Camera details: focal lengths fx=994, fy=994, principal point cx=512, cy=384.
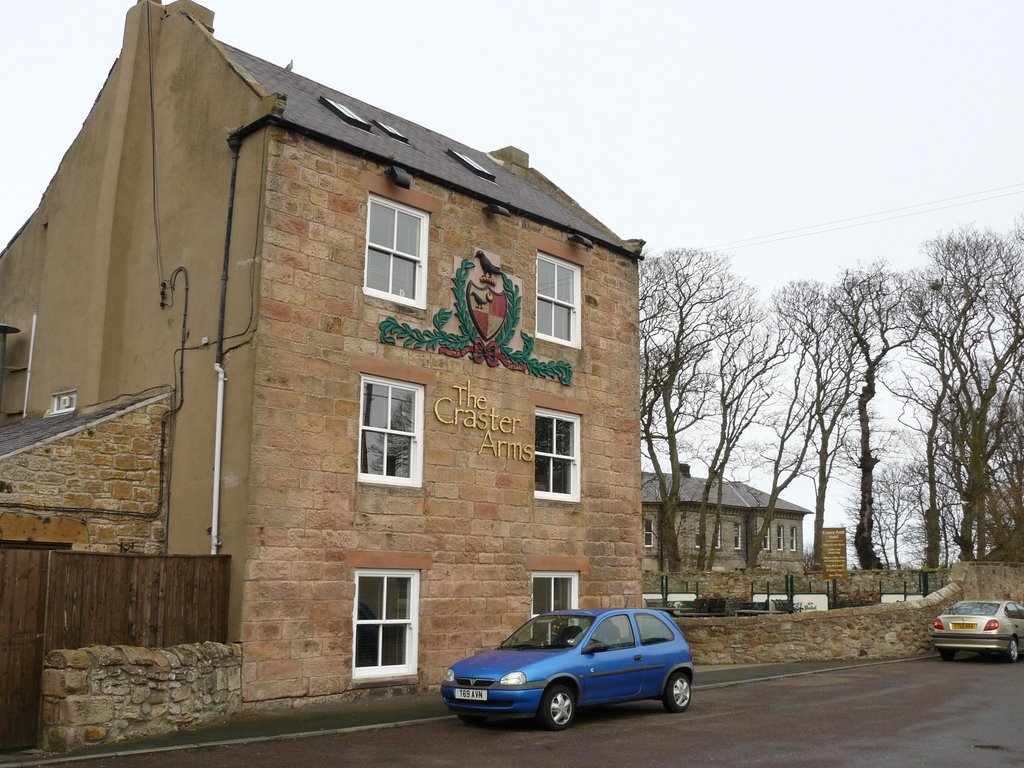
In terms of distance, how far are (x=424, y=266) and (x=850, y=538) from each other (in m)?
64.0

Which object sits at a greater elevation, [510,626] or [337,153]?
[337,153]

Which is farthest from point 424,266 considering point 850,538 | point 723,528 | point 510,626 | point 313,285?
point 850,538

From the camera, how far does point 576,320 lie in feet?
62.5

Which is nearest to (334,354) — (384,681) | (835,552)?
(384,681)

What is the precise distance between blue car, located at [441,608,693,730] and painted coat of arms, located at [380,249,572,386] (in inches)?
193

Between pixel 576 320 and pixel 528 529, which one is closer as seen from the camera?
pixel 528 529

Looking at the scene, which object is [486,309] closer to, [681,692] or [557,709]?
[681,692]

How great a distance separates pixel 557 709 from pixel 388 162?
881cm

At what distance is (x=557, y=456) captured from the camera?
18.3 meters

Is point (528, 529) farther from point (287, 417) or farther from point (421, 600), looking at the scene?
point (287, 417)

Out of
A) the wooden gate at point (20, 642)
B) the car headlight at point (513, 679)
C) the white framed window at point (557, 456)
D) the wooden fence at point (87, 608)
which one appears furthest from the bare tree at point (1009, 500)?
the wooden gate at point (20, 642)

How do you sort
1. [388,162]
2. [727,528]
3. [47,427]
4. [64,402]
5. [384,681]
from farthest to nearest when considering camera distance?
[727,528], [64,402], [388,162], [47,427], [384,681]

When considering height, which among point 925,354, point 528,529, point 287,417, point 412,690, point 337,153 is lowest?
point 412,690

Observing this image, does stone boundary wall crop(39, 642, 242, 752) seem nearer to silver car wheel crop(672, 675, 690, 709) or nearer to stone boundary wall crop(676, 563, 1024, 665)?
silver car wheel crop(672, 675, 690, 709)
